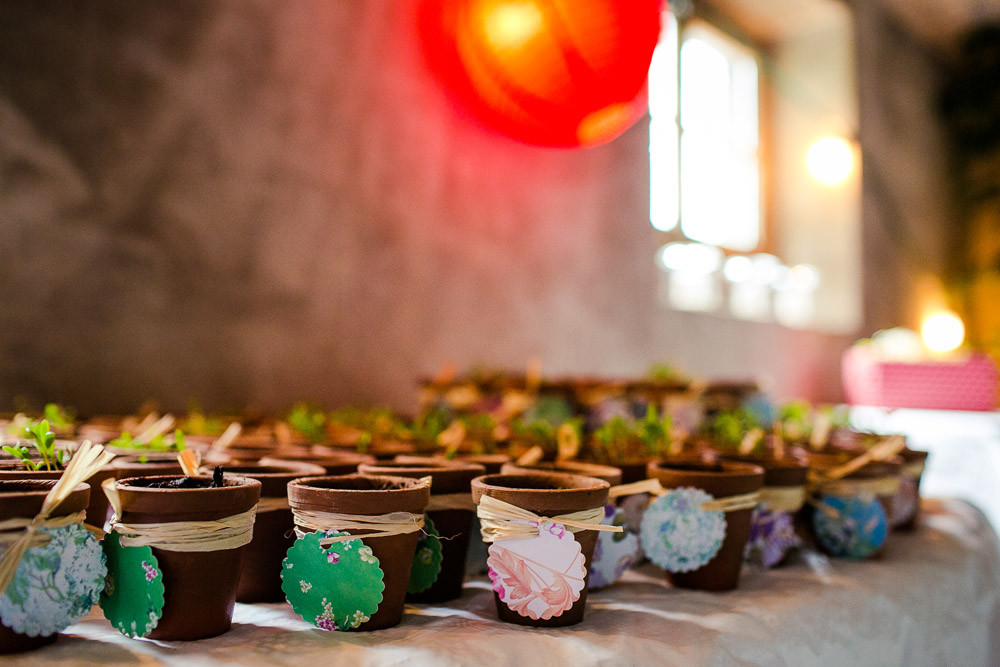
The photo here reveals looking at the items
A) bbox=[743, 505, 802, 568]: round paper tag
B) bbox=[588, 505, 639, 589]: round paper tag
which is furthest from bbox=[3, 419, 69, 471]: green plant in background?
bbox=[743, 505, 802, 568]: round paper tag

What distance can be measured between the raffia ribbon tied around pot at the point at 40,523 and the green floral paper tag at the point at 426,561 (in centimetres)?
32

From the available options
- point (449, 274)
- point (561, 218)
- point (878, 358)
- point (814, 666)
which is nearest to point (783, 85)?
point (878, 358)

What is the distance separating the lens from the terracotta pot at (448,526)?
773 mm

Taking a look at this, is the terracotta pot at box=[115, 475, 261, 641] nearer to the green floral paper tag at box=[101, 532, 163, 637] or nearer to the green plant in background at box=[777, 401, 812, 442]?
the green floral paper tag at box=[101, 532, 163, 637]

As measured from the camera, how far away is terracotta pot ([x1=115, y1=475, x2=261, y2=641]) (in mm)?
604

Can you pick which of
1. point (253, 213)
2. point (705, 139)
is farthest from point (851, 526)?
point (705, 139)

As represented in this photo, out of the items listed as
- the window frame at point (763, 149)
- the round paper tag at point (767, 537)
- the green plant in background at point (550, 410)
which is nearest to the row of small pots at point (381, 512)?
the round paper tag at point (767, 537)

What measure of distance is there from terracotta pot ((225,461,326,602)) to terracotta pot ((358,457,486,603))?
0.10 meters

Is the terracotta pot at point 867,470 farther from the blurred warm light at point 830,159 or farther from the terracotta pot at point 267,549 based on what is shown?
the blurred warm light at point 830,159

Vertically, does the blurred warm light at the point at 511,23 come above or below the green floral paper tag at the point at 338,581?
above

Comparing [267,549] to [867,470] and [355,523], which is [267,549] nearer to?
[355,523]

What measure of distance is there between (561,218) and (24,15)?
2060 mm

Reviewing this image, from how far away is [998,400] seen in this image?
10.5 feet

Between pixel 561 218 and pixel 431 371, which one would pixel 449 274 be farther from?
pixel 561 218
